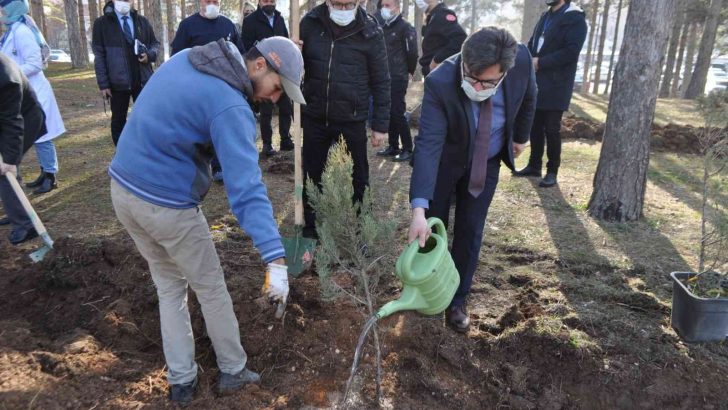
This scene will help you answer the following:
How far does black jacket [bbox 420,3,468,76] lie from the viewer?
20.7 ft

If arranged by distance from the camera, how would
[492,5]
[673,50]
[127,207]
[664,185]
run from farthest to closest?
1. [492,5]
2. [673,50]
3. [664,185]
4. [127,207]

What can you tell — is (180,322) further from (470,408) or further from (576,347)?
(576,347)

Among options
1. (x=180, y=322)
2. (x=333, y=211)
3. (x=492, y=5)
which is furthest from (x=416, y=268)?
(x=492, y=5)

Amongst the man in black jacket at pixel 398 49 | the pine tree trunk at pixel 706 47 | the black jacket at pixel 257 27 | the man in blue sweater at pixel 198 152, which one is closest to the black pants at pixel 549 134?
the man in black jacket at pixel 398 49

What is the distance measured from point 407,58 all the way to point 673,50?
18186 mm

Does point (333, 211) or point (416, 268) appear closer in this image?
point (416, 268)

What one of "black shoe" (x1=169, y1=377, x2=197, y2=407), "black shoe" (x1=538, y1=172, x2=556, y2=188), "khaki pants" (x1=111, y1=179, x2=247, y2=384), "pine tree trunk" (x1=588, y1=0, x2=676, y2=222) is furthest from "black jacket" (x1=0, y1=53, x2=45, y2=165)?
"black shoe" (x1=538, y1=172, x2=556, y2=188)

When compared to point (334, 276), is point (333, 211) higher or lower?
higher

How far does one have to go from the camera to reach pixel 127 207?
84.8 inches

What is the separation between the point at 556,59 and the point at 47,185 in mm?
5757

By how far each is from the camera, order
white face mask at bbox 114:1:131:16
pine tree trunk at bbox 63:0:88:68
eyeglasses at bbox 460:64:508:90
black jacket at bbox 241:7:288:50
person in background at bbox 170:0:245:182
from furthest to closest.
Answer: pine tree trunk at bbox 63:0:88:68
black jacket at bbox 241:7:288:50
person in background at bbox 170:0:245:182
white face mask at bbox 114:1:131:16
eyeglasses at bbox 460:64:508:90

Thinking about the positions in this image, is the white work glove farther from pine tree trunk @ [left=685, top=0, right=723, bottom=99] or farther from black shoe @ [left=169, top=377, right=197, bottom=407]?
pine tree trunk @ [left=685, top=0, right=723, bottom=99]

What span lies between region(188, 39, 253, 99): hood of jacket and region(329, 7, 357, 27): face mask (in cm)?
173

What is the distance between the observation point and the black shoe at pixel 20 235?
13.8ft
